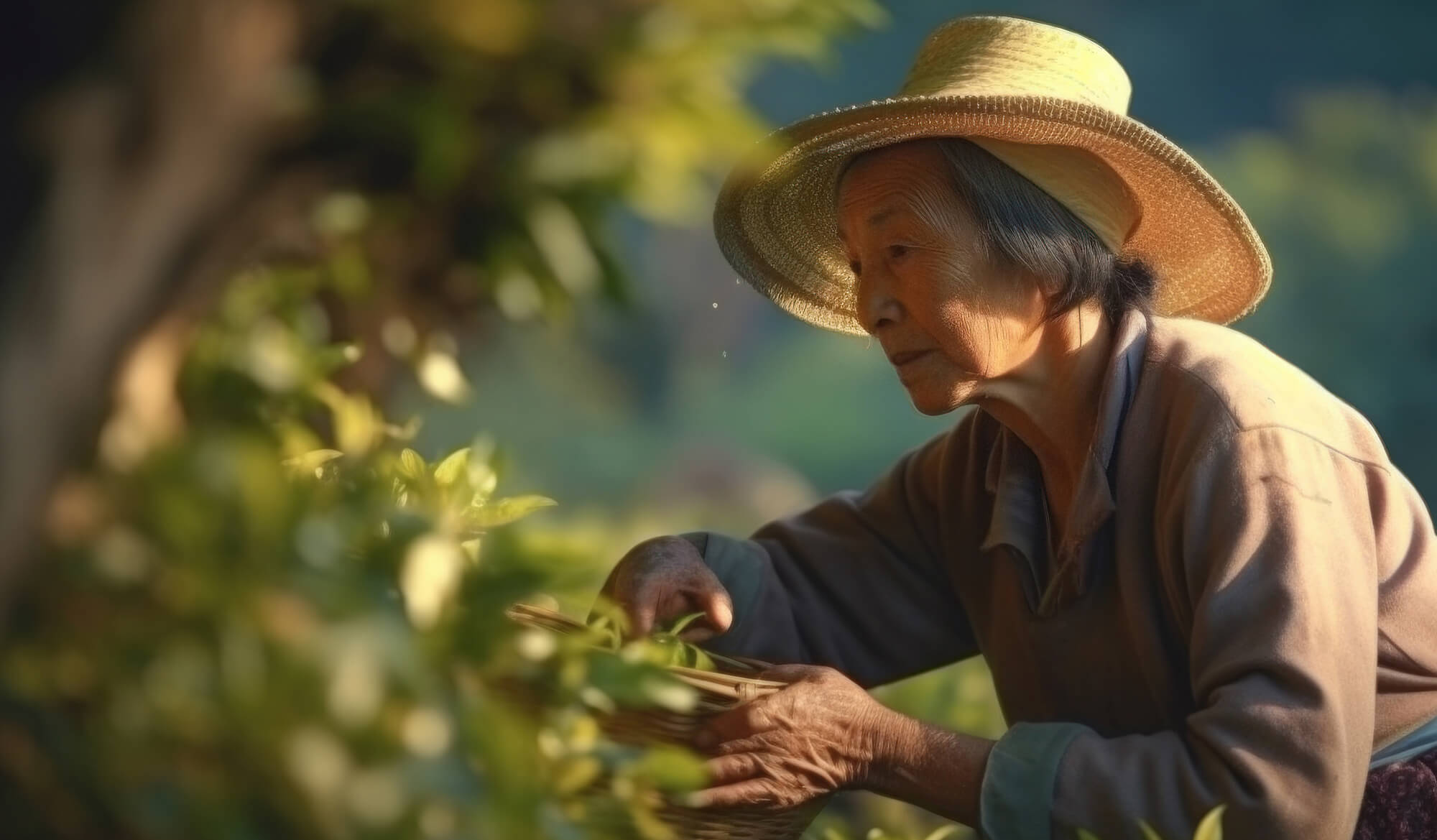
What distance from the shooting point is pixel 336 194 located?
2.41 feet

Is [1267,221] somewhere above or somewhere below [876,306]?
below

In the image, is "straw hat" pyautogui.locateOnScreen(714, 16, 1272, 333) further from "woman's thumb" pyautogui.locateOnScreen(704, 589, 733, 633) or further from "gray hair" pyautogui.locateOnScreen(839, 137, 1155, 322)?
"woman's thumb" pyautogui.locateOnScreen(704, 589, 733, 633)

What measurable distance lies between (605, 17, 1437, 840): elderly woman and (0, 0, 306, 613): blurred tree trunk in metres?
0.76

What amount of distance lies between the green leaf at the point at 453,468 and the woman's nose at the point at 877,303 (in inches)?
21.0

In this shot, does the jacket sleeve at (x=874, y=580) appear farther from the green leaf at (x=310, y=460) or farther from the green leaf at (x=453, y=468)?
the green leaf at (x=310, y=460)

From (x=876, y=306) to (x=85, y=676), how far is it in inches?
46.2

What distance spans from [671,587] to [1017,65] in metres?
0.67

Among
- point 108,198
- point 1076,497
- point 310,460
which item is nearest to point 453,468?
point 310,460

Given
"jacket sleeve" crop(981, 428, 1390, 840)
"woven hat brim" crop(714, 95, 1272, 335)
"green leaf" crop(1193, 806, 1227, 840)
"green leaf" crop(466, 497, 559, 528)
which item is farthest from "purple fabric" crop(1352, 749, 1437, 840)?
"green leaf" crop(466, 497, 559, 528)

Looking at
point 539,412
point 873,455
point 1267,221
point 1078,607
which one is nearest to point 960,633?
point 1078,607

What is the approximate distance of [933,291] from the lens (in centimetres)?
169

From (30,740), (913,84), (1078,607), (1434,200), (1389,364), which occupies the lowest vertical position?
(1389,364)

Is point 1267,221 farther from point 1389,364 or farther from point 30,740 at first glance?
point 30,740

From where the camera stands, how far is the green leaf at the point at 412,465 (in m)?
1.34
